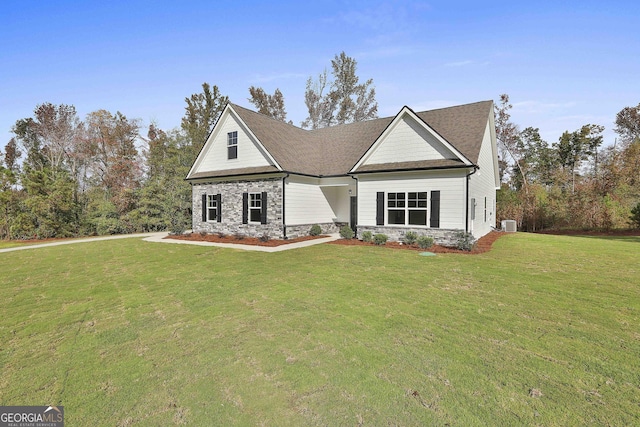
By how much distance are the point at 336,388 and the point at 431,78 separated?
627 inches

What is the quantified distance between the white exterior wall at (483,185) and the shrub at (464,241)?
71 centimetres

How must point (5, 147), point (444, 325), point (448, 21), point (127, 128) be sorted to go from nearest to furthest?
point (444, 325)
point (448, 21)
point (127, 128)
point (5, 147)

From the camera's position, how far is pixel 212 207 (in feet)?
59.9

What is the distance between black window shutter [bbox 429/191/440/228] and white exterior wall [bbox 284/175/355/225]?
4.97 m

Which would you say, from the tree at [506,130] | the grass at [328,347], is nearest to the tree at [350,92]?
the tree at [506,130]

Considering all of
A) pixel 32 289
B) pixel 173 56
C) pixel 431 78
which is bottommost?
pixel 32 289

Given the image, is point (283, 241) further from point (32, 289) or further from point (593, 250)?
point (593, 250)

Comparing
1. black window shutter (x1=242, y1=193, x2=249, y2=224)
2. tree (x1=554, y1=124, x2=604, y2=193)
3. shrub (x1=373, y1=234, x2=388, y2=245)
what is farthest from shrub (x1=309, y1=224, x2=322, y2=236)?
tree (x1=554, y1=124, x2=604, y2=193)

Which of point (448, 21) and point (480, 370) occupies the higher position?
point (448, 21)

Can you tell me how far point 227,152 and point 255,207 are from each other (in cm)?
426

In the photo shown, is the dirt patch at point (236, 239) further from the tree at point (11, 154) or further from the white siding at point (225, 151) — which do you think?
the tree at point (11, 154)

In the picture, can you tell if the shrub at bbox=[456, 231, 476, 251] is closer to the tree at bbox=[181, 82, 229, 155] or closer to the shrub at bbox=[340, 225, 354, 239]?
the shrub at bbox=[340, 225, 354, 239]

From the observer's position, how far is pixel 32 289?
6.95 metres

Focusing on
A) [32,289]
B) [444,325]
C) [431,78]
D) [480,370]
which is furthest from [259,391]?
[431,78]
